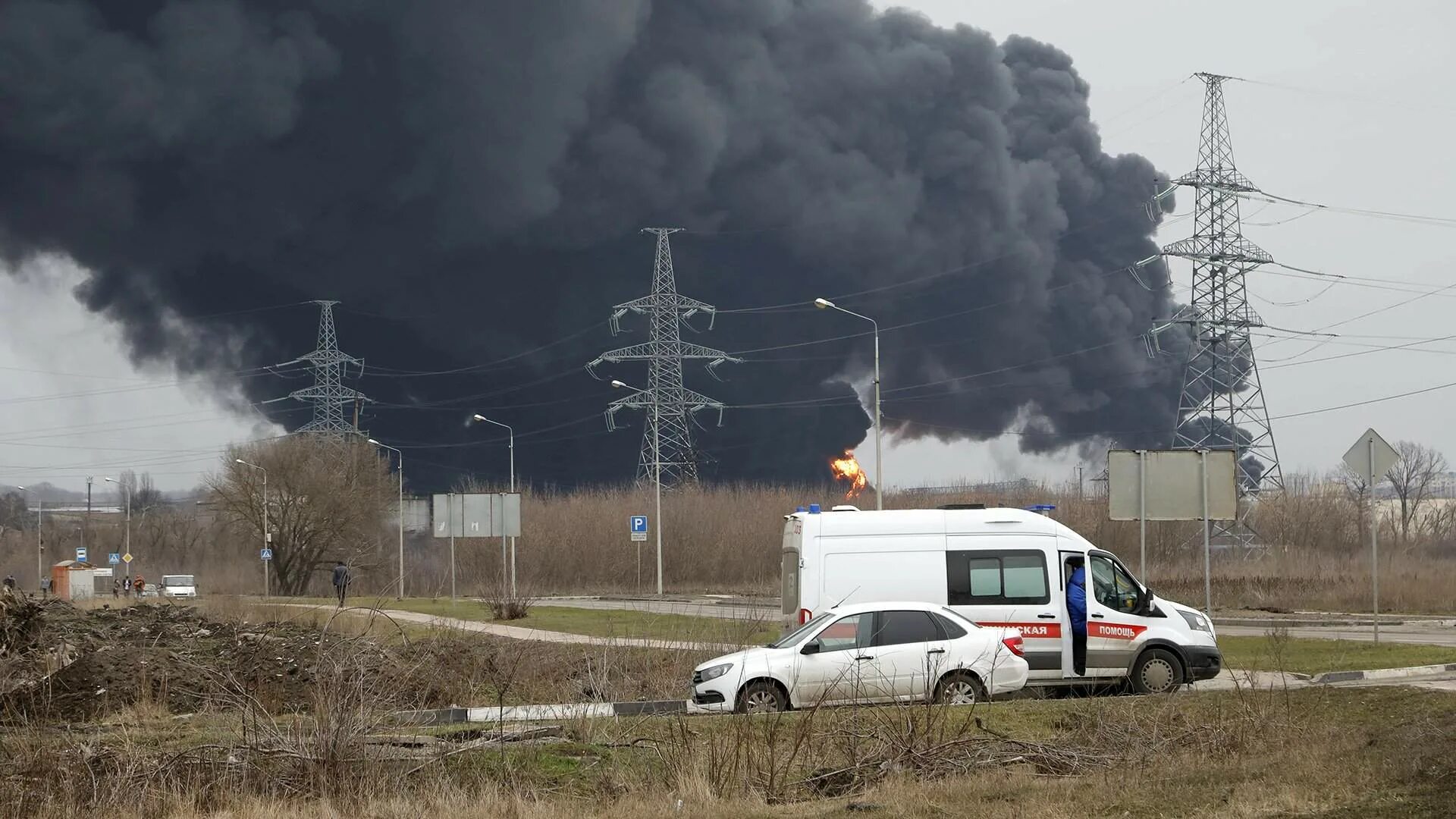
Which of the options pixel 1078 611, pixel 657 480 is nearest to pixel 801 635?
pixel 1078 611

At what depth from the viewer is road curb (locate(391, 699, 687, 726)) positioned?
14469 mm

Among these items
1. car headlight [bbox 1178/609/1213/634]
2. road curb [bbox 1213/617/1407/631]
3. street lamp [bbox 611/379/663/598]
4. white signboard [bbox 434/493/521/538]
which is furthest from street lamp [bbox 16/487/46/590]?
car headlight [bbox 1178/609/1213/634]

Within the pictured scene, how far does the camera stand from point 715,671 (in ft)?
52.1

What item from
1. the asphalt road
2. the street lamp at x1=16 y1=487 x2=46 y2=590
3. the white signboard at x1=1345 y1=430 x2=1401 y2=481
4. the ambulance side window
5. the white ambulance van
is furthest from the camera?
the street lamp at x1=16 y1=487 x2=46 y2=590

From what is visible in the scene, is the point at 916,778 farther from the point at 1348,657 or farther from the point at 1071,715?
the point at 1348,657

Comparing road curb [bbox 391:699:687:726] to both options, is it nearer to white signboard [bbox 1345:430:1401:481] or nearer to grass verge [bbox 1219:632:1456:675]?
grass verge [bbox 1219:632:1456:675]

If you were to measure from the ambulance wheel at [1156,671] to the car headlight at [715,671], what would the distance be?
5672 millimetres

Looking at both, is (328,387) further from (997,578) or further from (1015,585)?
(1015,585)

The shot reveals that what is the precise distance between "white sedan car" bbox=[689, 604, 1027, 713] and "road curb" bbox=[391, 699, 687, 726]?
572 mm

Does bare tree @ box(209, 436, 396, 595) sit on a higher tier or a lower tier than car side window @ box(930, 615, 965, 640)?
higher

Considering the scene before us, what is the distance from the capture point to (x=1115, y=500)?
2428 centimetres

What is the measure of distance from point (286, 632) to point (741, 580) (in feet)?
125

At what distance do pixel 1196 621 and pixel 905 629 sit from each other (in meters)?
4.79

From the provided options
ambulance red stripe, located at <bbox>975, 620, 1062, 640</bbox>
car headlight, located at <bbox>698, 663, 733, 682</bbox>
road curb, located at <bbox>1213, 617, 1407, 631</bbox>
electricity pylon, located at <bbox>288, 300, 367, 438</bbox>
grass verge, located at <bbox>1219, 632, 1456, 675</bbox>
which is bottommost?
road curb, located at <bbox>1213, 617, 1407, 631</bbox>
